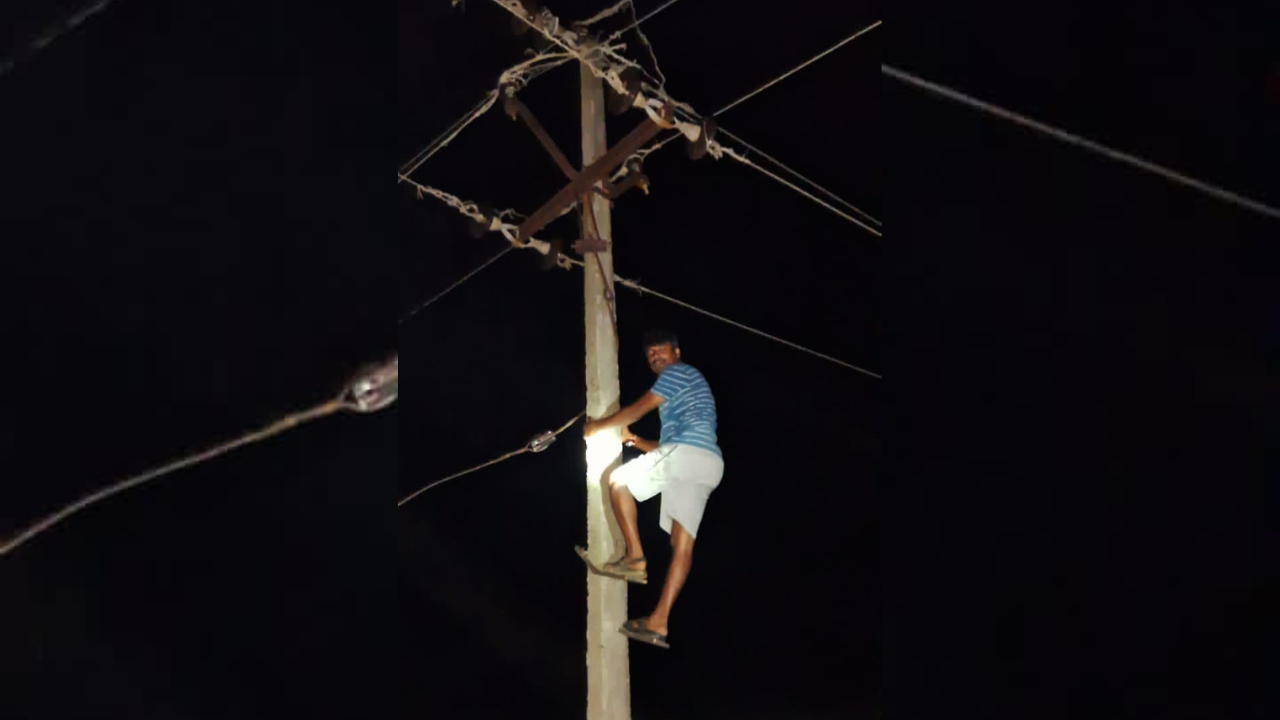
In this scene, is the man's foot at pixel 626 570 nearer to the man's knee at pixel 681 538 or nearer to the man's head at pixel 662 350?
the man's knee at pixel 681 538

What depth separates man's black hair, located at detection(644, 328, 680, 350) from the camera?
13.1ft

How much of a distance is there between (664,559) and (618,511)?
7.75 ft

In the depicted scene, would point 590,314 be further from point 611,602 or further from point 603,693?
point 603,693

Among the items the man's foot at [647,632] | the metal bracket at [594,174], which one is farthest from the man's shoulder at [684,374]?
the man's foot at [647,632]

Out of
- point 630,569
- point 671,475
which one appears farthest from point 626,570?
point 671,475

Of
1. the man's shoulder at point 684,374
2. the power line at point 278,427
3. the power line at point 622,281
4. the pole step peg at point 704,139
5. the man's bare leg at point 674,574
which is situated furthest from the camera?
the power line at point 622,281

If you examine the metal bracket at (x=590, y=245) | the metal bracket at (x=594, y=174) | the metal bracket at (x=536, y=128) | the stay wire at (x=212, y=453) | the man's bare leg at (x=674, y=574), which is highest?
the metal bracket at (x=536, y=128)

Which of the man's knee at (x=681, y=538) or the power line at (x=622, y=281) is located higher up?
the power line at (x=622, y=281)

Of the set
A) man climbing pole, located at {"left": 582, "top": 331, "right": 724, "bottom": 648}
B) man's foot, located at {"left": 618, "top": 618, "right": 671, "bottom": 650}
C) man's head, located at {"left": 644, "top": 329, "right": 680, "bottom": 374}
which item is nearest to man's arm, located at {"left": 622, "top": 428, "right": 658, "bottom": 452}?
man climbing pole, located at {"left": 582, "top": 331, "right": 724, "bottom": 648}

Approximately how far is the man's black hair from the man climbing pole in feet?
0.49

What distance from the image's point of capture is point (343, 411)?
100 cm

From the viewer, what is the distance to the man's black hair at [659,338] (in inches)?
157

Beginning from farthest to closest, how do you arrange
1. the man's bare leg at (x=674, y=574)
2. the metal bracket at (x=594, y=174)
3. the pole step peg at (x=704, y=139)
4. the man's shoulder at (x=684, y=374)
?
1. the man's shoulder at (x=684, y=374)
2. the man's bare leg at (x=674, y=574)
3. the metal bracket at (x=594, y=174)
4. the pole step peg at (x=704, y=139)

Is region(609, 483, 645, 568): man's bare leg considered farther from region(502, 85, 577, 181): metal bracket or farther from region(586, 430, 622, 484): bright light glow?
region(502, 85, 577, 181): metal bracket
